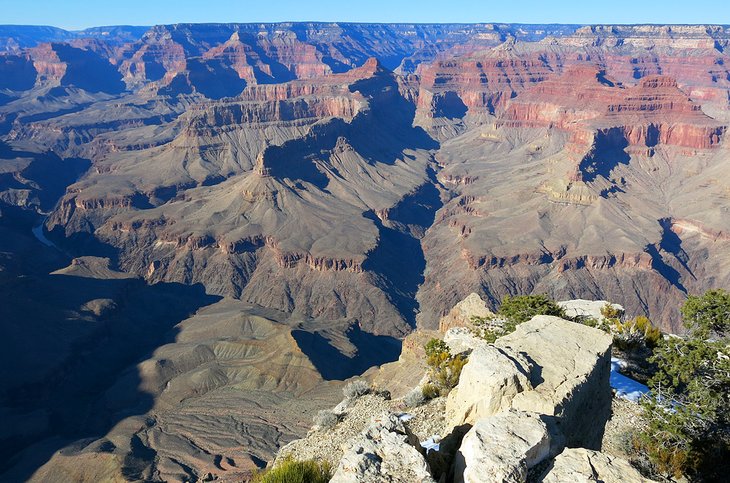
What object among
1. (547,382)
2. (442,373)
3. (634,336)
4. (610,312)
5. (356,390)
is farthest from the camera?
(610,312)

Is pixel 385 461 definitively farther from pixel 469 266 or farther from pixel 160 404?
pixel 469 266

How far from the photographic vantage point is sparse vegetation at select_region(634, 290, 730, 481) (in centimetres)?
1814

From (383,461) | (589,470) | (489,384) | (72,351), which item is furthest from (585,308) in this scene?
(72,351)

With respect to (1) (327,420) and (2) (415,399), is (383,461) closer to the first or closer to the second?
(2) (415,399)

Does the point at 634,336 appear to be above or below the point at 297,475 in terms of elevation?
below

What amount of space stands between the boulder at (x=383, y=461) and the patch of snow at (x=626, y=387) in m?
14.7

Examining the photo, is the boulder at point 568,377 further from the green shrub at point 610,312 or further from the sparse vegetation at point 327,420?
the green shrub at point 610,312

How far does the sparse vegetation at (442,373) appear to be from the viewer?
26.2 metres

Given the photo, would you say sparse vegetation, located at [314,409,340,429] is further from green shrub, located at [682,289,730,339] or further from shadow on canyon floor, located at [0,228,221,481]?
shadow on canyon floor, located at [0,228,221,481]

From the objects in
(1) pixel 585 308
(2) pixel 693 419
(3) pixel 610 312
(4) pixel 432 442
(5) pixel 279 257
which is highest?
(2) pixel 693 419

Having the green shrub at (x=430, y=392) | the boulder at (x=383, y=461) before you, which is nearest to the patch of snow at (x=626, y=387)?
the green shrub at (x=430, y=392)

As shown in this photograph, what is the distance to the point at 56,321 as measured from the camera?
273ft

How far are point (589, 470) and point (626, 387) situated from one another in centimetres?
1424

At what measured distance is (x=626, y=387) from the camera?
25375 millimetres
